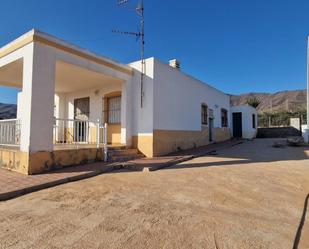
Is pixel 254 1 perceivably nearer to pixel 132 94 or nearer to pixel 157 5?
pixel 157 5

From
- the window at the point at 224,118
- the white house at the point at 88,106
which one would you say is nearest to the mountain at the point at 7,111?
the white house at the point at 88,106

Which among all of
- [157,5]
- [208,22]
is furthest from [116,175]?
[208,22]

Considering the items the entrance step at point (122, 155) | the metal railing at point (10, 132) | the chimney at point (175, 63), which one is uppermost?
the chimney at point (175, 63)

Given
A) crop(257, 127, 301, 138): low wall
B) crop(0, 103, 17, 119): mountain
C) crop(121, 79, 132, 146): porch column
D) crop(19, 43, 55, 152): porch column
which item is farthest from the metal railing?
crop(257, 127, 301, 138): low wall

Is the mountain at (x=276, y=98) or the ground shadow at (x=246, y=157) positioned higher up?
the mountain at (x=276, y=98)

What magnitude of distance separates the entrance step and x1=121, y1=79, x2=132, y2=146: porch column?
1.55 feet

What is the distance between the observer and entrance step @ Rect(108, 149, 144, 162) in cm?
737

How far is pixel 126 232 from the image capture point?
2.42 meters

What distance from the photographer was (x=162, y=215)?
2895mm

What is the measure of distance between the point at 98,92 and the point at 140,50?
292cm

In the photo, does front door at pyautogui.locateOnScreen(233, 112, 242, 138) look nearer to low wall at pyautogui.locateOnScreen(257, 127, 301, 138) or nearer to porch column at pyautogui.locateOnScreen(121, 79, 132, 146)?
low wall at pyautogui.locateOnScreen(257, 127, 301, 138)

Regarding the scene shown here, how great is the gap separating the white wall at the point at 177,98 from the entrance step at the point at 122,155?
1.34 m

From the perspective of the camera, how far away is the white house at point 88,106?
5.54 metres

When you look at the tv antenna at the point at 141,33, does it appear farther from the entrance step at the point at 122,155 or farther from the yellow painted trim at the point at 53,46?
the entrance step at the point at 122,155
